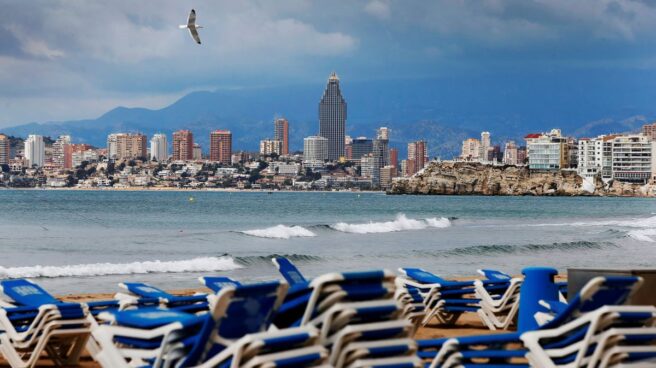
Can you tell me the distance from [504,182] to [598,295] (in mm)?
182403

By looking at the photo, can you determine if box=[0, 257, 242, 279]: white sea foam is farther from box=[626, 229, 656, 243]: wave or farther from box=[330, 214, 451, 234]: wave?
box=[330, 214, 451, 234]: wave

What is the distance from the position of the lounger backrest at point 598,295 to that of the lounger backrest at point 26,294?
4.72 metres

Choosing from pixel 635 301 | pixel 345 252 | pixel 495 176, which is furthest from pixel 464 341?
pixel 495 176

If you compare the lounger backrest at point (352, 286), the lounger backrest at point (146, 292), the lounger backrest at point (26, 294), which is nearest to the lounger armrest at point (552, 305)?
the lounger backrest at point (352, 286)

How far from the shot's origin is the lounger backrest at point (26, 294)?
904cm

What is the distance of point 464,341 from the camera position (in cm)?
579

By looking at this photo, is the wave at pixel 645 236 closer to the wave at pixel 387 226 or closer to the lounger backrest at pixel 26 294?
the wave at pixel 387 226

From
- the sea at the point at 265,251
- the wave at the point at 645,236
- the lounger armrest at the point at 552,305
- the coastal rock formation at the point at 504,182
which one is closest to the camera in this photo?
the lounger armrest at the point at 552,305

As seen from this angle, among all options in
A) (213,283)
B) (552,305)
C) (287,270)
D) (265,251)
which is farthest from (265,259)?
(552,305)

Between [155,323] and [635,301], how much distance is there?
12.7ft

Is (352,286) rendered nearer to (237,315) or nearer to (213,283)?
(237,315)

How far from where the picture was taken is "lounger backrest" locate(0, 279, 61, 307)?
9.04 metres

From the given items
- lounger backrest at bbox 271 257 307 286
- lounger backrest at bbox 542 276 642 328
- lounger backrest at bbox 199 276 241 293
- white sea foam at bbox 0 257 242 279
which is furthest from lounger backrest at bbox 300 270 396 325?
white sea foam at bbox 0 257 242 279

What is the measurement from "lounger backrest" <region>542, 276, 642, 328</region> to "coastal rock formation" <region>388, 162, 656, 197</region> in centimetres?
17958
